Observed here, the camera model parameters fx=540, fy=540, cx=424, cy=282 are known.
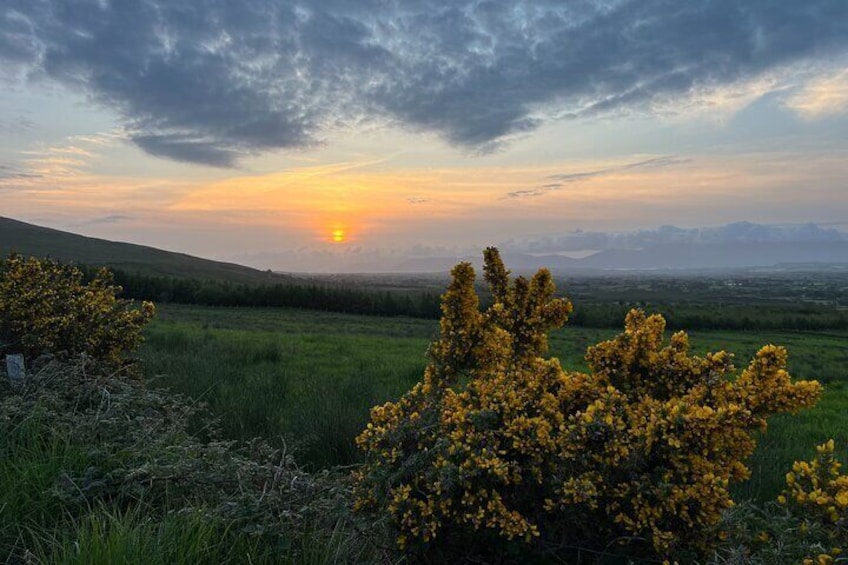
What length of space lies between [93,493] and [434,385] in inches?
110

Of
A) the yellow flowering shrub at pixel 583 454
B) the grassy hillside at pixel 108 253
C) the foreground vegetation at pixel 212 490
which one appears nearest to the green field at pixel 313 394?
the foreground vegetation at pixel 212 490

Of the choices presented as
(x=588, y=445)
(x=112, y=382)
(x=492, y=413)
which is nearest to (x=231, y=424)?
(x=112, y=382)

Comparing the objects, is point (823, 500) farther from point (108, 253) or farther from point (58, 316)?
point (108, 253)

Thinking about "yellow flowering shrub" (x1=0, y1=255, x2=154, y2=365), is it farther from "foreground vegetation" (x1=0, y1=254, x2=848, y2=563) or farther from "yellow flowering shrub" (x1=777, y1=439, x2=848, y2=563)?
"yellow flowering shrub" (x1=777, y1=439, x2=848, y2=563)

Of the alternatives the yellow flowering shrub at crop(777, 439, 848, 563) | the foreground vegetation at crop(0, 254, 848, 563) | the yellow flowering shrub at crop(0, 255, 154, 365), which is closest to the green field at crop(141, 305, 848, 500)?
the foreground vegetation at crop(0, 254, 848, 563)

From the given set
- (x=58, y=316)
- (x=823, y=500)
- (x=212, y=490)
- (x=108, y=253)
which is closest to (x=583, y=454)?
(x=823, y=500)

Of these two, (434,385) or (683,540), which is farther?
(434,385)

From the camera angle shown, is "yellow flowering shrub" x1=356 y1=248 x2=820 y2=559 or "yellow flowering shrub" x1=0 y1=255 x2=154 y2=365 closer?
"yellow flowering shrub" x1=356 y1=248 x2=820 y2=559

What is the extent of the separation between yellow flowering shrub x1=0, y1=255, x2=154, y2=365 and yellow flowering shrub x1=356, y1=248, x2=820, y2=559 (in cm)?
657

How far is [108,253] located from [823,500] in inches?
4458

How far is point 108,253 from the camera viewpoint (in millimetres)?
98812

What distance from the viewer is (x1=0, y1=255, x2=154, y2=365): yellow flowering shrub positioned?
816cm

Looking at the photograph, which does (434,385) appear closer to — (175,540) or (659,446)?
(659,446)

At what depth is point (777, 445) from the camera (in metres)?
7.26
